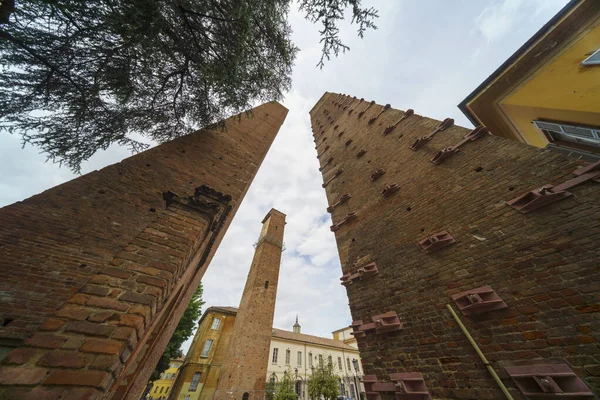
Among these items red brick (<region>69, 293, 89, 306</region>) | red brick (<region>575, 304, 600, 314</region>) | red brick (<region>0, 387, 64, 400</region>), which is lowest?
red brick (<region>0, 387, 64, 400</region>)

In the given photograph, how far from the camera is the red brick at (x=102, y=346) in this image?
1.48 m

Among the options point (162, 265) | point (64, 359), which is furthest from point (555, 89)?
point (64, 359)

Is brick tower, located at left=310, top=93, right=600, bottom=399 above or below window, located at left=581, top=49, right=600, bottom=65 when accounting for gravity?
below

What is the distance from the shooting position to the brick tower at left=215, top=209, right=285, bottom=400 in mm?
12875

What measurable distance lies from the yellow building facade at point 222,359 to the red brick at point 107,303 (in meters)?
21.2

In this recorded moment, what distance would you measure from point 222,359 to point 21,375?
27241 millimetres

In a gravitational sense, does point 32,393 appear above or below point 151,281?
below

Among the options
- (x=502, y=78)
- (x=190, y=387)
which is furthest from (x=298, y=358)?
(x=502, y=78)

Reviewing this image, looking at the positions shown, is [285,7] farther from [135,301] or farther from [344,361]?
[344,361]

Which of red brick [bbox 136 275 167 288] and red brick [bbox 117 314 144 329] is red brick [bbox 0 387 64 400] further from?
red brick [bbox 136 275 167 288]

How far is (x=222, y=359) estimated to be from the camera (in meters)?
22.4

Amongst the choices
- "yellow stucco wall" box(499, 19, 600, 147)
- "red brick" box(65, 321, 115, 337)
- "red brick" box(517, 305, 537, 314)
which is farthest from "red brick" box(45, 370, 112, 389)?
"yellow stucco wall" box(499, 19, 600, 147)

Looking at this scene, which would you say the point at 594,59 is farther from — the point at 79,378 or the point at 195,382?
the point at 195,382

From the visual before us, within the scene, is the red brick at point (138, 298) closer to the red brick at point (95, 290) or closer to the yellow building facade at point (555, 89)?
the red brick at point (95, 290)
